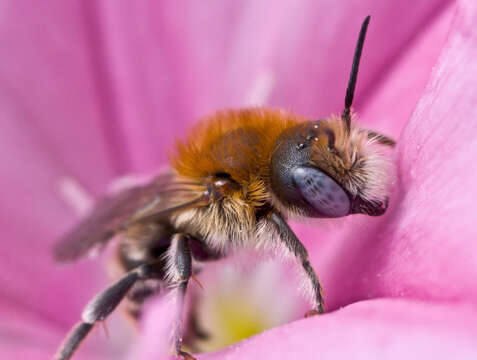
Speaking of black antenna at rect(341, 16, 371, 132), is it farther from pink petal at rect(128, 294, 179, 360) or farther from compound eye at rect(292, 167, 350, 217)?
pink petal at rect(128, 294, 179, 360)

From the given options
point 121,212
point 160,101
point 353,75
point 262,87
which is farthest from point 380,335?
point 160,101

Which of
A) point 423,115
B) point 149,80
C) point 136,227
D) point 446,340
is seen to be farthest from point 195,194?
point 149,80

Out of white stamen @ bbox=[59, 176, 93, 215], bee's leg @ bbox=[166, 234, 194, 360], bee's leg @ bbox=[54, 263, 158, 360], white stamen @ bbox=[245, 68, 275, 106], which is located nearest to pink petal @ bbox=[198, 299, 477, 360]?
bee's leg @ bbox=[166, 234, 194, 360]

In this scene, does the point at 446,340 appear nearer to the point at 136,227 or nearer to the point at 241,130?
the point at 241,130

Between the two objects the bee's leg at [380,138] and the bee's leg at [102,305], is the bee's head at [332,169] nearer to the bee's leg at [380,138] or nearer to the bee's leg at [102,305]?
the bee's leg at [380,138]

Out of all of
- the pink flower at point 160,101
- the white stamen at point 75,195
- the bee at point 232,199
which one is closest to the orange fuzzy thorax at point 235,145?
the bee at point 232,199

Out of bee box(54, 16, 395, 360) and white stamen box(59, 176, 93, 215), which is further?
white stamen box(59, 176, 93, 215)
